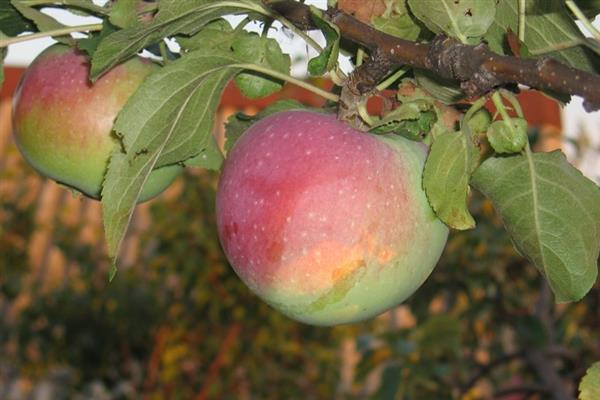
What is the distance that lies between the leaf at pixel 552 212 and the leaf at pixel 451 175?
0.06 feet

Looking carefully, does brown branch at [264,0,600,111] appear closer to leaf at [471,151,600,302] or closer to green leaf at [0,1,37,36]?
leaf at [471,151,600,302]

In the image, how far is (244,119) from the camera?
2.60ft

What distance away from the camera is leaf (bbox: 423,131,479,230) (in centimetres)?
62

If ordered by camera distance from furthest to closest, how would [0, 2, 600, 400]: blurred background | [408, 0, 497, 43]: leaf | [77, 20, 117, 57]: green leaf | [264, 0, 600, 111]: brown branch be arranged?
[0, 2, 600, 400]: blurred background < [77, 20, 117, 57]: green leaf < [408, 0, 497, 43]: leaf < [264, 0, 600, 111]: brown branch

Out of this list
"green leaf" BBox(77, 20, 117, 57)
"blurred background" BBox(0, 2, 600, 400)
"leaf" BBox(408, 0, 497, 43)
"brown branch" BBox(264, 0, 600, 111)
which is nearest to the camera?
"brown branch" BBox(264, 0, 600, 111)

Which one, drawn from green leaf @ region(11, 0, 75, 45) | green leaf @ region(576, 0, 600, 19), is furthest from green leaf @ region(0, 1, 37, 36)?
→ green leaf @ region(576, 0, 600, 19)

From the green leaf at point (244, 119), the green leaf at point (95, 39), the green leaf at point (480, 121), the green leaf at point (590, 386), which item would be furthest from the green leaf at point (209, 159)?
the green leaf at point (590, 386)

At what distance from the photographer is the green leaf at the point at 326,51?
579 mm

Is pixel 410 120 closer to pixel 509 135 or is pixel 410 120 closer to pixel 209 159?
pixel 509 135

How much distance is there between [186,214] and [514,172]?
229cm

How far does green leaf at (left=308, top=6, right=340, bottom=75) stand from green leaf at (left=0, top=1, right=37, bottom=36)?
314 millimetres

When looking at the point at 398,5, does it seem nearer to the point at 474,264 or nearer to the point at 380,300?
the point at 380,300

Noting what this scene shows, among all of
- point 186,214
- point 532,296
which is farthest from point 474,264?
point 186,214

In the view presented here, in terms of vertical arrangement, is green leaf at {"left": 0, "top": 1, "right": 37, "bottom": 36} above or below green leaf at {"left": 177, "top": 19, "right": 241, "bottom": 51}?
below
